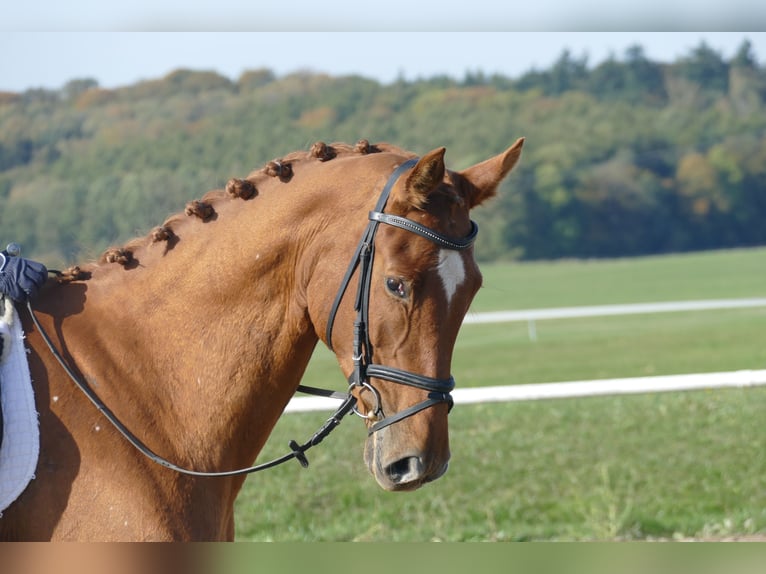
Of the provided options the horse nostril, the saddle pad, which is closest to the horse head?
the horse nostril

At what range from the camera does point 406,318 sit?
2.72 meters

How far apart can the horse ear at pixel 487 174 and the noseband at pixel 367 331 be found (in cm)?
26

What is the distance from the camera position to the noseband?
2.68 meters

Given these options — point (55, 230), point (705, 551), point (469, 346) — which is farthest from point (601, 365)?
point (705, 551)

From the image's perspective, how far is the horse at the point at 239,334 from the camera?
8.68 ft

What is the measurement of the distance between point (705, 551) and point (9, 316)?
2315mm

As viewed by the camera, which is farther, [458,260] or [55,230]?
[55,230]

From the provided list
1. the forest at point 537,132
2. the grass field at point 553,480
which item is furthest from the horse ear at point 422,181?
the forest at point 537,132

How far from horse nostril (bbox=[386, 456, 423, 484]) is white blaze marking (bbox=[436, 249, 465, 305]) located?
0.49 meters

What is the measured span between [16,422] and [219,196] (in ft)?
3.32

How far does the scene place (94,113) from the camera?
118 ft

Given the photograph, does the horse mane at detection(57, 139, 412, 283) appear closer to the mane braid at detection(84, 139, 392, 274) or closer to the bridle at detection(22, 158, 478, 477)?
the mane braid at detection(84, 139, 392, 274)

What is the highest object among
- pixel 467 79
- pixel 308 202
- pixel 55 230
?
pixel 308 202

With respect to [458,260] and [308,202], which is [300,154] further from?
[458,260]
